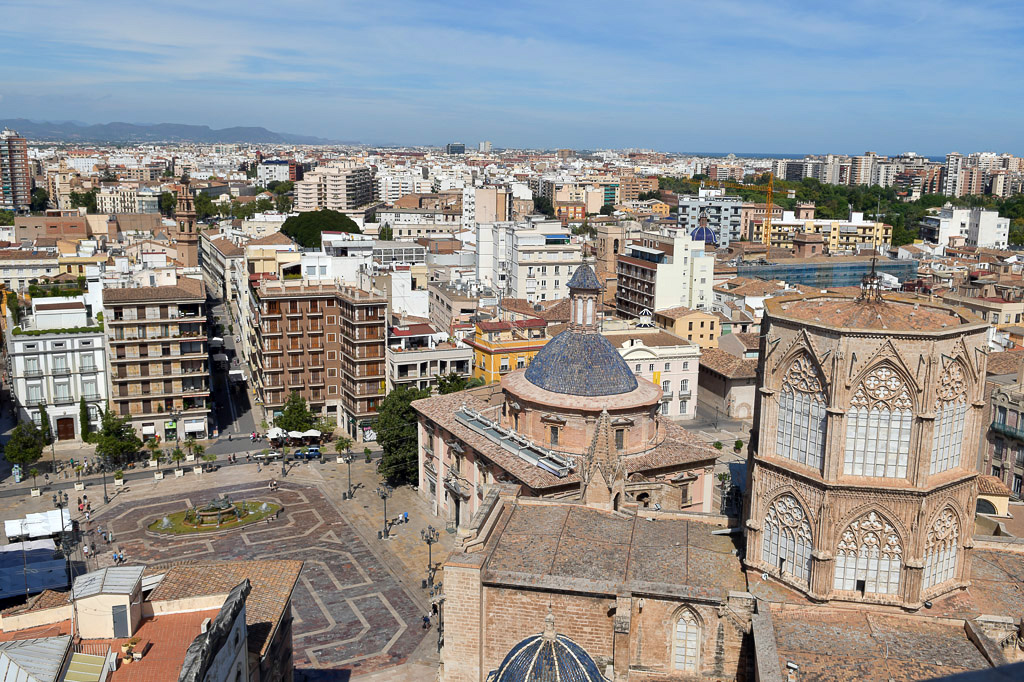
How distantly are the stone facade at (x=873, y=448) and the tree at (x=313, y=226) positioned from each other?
117995 millimetres

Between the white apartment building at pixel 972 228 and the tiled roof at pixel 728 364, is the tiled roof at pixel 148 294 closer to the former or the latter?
the tiled roof at pixel 728 364

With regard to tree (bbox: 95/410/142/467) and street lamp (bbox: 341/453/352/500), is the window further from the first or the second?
tree (bbox: 95/410/142/467)

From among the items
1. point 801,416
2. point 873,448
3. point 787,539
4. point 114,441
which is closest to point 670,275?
point 114,441

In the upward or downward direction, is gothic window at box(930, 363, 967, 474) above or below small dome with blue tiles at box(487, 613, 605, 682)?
above

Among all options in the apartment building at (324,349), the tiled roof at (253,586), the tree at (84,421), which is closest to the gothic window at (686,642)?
the tiled roof at (253,586)

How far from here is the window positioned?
23062mm

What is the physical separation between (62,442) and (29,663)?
50.5 m

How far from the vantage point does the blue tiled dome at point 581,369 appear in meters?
44.9

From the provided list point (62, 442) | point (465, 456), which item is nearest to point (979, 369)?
point (465, 456)

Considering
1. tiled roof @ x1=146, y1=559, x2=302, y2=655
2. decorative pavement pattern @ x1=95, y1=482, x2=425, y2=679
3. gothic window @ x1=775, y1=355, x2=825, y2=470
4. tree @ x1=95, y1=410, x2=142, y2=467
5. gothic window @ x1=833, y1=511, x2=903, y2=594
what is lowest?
decorative pavement pattern @ x1=95, y1=482, x2=425, y2=679

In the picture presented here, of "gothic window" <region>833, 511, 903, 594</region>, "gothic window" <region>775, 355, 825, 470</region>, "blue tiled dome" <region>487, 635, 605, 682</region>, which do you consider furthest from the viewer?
"gothic window" <region>775, 355, 825, 470</region>

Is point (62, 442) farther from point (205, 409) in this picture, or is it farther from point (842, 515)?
point (842, 515)

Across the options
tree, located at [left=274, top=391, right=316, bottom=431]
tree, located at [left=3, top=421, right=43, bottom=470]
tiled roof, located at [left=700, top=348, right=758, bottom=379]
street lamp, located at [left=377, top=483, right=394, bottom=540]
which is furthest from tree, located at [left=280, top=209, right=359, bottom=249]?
street lamp, located at [left=377, top=483, right=394, bottom=540]

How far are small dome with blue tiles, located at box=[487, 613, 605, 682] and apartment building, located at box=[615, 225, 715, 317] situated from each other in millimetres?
73693
